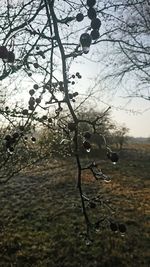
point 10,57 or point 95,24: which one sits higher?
point 95,24

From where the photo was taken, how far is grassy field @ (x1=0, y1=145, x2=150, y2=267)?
372 inches

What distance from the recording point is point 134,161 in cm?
2775

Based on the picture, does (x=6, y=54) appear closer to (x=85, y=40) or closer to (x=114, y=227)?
(x=85, y=40)

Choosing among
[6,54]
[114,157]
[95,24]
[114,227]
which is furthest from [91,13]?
[114,227]

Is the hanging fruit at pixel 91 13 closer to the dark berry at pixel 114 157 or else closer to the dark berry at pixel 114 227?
the dark berry at pixel 114 157

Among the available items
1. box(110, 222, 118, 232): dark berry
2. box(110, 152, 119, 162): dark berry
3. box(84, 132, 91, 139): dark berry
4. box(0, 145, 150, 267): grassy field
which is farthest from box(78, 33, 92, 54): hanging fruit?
box(0, 145, 150, 267): grassy field

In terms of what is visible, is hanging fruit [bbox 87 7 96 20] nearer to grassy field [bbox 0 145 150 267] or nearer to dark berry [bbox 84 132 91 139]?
dark berry [bbox 84 132 91 139]

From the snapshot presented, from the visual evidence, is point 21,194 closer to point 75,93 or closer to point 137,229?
point 137,229

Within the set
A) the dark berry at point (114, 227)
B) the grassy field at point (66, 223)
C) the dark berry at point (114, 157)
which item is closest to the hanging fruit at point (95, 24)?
the dark berry at point (114, 157)

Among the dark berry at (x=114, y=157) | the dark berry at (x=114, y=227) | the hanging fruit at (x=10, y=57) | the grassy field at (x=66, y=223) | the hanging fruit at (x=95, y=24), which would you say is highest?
the hanging fruit at (x=95, y=24)

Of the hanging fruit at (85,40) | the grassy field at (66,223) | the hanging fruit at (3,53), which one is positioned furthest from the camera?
the grassy field at (66,223)

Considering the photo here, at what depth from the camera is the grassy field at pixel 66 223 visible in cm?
945

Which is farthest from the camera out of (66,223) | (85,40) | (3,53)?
(66,223)

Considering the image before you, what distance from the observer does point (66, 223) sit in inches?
480
